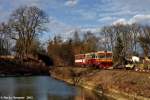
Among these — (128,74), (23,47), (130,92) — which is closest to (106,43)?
(23,47)

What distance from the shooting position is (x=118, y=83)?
37.3 m

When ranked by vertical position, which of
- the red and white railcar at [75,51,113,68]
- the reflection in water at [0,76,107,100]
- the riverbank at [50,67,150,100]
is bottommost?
the reflection in water at [0,76,107,100]

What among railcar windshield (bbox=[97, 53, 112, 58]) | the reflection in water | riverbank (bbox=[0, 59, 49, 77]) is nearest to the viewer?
the reflection in water

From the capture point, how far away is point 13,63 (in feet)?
283

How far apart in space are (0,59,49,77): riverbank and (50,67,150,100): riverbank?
1155 inches

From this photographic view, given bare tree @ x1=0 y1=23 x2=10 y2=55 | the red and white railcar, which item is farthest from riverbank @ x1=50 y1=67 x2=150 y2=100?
bare tree @ x1=0 y1=23 x2=10 y2=55

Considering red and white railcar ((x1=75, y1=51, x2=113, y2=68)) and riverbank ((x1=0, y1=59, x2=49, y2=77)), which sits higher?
red and white railcar ((x1=75, y1=51, x2=113, y2=68))

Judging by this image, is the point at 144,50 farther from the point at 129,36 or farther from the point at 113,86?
the point at 113,86

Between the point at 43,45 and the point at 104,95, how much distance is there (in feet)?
242

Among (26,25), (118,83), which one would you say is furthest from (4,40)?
(118,83)

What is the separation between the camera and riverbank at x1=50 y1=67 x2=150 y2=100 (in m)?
31.5

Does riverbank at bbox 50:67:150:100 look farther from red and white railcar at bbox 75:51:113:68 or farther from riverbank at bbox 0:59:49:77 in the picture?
riverbank at bbox 0:59:49:77

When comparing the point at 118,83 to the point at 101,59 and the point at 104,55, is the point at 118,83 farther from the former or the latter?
the point at 101,59

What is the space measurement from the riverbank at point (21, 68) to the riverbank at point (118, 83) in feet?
96.2
